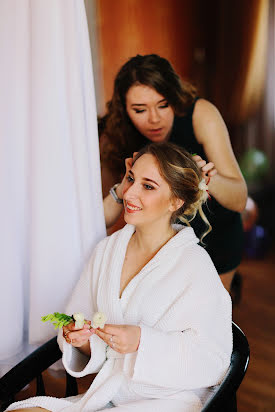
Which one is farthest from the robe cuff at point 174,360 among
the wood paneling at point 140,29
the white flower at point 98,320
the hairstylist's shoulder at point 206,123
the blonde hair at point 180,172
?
the wood paneling at point 140,29

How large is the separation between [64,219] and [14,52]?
56cm

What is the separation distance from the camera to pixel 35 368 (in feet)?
3.90

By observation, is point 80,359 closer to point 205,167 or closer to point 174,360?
point 174,360

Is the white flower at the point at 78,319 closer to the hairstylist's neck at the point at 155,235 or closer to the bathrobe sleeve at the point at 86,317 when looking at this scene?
the bathrobe sleeve at the point at 86,317

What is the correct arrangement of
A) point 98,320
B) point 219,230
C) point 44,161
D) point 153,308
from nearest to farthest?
point 98,320 < point 153,308 < point 44,161 < point 219,230

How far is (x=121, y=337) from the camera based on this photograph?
3.34 ft

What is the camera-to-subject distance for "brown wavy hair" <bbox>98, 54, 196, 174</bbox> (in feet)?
4.84

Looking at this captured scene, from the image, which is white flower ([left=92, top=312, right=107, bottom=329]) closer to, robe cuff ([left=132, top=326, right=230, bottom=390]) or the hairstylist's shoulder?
robe cuff ([left=132, top=326, right=230, bottom=390])

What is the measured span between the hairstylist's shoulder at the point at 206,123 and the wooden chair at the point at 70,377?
0.67 metres

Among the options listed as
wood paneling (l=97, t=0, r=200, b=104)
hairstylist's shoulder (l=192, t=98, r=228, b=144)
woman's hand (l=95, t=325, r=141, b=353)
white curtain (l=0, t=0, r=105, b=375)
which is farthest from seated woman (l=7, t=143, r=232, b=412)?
wood paneling (l=97, t=0, r=200, b=104)

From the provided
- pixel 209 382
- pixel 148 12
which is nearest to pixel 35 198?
pixel 209 382

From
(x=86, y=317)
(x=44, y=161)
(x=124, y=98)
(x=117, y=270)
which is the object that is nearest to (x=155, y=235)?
(x=117, y=270)

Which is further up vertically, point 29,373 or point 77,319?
point 77,319

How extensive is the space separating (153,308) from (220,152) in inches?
24.8
